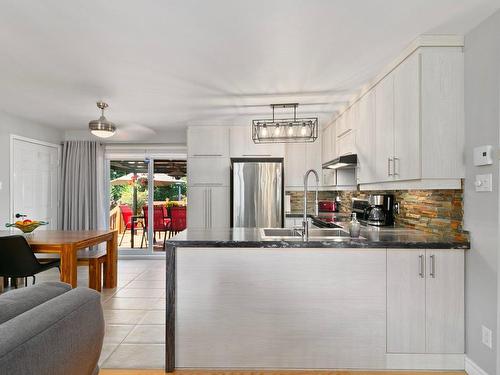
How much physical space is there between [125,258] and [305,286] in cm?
485

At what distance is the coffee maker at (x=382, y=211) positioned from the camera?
356 centimetres

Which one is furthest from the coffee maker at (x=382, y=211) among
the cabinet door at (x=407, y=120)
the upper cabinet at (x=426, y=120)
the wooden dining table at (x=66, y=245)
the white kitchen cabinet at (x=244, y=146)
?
the wooden dining table at (x=66, y=245)

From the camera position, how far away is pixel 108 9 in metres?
2.04

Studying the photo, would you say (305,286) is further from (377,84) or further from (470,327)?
(377,84)

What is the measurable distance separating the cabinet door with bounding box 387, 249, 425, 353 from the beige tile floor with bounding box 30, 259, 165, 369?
1629 mm

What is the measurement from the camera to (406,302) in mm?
2297

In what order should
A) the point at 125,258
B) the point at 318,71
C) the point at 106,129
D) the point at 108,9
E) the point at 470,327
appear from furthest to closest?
1. the point at 125,258
2. the point at 106,129
3. the point at 318,71
4. the point at 470,327
5. the point at 108,9

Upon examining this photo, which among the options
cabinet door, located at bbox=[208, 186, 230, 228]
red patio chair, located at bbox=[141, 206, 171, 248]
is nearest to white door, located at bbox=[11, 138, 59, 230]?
red patio chair, located at bbox=[141, 206, 171, 248]

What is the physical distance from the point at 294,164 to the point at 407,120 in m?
2.87

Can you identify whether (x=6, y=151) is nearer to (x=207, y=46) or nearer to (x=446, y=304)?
(x=207, y=46)

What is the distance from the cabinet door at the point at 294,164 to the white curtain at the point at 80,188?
3.36 m

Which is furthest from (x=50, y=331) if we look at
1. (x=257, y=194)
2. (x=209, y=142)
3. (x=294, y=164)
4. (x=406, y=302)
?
(x=294, y=164)

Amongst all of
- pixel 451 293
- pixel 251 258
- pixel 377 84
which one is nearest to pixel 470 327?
pixel 451 293

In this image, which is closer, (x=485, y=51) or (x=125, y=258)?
(x=485, y=51)
